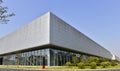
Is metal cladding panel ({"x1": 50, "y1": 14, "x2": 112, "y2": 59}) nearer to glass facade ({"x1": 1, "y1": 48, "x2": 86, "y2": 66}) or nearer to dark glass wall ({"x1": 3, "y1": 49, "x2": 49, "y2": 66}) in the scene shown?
glass facade ({"x1": 1, "y1": 48, "x2": 86, "y2": 66})

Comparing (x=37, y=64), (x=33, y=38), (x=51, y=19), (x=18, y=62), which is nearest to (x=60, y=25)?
(x=51, y=19)

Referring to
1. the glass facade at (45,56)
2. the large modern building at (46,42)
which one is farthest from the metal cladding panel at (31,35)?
the glass facade at (45,56)

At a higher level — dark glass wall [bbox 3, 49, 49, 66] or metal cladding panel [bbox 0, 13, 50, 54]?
metal cladding panel [bbox 0, 13, 50, 54]

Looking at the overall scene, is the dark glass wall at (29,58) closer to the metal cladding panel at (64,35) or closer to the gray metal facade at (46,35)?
the gray metal facade at (46,35)

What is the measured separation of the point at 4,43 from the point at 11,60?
595cm

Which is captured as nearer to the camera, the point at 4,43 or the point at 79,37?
the point at 79,37

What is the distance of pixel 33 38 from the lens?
39.6 metres

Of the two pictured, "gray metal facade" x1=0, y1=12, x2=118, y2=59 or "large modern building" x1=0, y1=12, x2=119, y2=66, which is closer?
"gray metal facade" x1=0, y1=12, x2=118, y2=59

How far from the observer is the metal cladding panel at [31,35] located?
36.7 meters

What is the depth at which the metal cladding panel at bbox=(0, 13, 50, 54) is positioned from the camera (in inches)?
1443

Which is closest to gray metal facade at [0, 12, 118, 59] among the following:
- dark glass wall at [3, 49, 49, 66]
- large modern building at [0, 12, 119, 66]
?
large modern building at [0, 12, 119, 66]

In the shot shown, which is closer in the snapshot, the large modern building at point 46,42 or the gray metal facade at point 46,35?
the gray metal facade at point 46,35

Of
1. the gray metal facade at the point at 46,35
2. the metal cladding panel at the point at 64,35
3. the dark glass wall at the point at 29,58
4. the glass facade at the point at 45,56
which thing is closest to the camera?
the gray metal facade at the point at 46,35

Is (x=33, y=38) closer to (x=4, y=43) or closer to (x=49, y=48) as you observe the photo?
(x=49, y=48)
